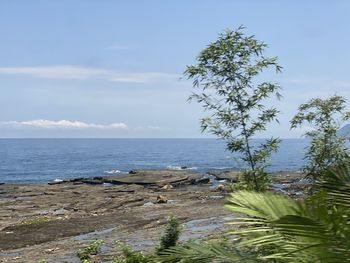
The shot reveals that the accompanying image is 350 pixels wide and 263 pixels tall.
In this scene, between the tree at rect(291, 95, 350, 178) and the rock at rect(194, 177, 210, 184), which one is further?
the rock at rect(194, 177, 210, 184)

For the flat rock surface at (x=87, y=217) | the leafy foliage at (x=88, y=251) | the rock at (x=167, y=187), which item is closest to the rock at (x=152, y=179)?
the rock at (x=167, y=187)

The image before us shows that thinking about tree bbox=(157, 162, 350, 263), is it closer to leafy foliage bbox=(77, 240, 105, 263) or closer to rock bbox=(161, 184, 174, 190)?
leafy foliage bbox=(77, 240, 105, 263)

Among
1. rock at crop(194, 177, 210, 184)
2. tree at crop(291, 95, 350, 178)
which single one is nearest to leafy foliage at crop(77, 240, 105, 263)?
tree at crop(291, 95, 350, 178)

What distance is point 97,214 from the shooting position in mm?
37250

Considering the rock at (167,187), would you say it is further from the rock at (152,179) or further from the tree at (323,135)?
the tree at (323,135)

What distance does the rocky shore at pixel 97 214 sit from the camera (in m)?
25.9

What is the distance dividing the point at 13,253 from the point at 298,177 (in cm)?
4874

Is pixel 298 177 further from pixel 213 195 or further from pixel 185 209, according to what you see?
pixel 185 209

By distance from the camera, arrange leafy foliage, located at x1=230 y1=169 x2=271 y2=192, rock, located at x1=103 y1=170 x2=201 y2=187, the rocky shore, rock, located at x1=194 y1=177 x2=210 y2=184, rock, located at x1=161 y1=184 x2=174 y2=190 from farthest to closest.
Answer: rock, located at x1=194 y1=177 x2=210 y2=184 < rock, located at x1=103 y1=170 x2=201 y2=187 < rock, located at x1=161 y1=184 x2=174 y2=190 < the rocky shore < leafy foliage, located at x1=230 y1=169 x2=271 y2=192

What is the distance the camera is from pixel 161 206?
3994 cm

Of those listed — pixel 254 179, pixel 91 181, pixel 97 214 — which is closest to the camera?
pixel 254 179

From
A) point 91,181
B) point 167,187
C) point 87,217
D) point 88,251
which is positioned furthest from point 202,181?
point 88,251

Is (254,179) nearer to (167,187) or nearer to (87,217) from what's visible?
(87,217)

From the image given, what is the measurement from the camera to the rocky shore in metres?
25.9
